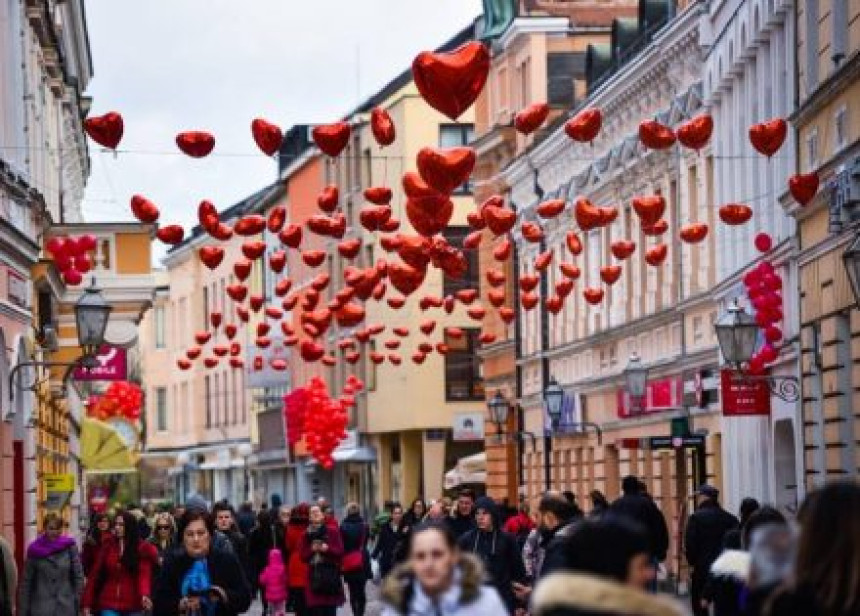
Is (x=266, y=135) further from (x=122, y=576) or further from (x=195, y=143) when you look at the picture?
(x=122, y=576)

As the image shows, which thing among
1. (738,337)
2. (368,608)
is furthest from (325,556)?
(368,608)

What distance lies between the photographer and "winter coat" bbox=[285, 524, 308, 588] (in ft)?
108

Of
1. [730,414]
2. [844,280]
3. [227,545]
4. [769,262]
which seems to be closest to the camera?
[227,545]

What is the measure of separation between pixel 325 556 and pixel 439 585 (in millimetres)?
19029

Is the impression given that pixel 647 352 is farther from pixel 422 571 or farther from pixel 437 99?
pixel 422 571

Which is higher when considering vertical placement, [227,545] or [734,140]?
[734,140]

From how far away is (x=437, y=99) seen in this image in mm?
28828

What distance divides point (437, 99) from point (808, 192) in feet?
11.8

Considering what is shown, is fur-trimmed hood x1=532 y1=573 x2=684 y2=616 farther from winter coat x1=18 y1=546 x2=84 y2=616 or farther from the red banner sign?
the red banner sign

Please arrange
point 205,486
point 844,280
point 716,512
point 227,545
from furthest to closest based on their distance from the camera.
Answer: point 205,486, point 844,280, point 716,512, point 227,545

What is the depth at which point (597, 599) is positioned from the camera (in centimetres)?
975

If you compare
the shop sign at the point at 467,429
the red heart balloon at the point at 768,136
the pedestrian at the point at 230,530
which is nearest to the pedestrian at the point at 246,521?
the pedestrian at the point at 230,530

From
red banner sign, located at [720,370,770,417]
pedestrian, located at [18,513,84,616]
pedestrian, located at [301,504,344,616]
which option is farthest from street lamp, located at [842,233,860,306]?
red banner sign, located at [720,370,770,417]

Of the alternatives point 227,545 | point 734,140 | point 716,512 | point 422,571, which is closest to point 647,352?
point 734,140
